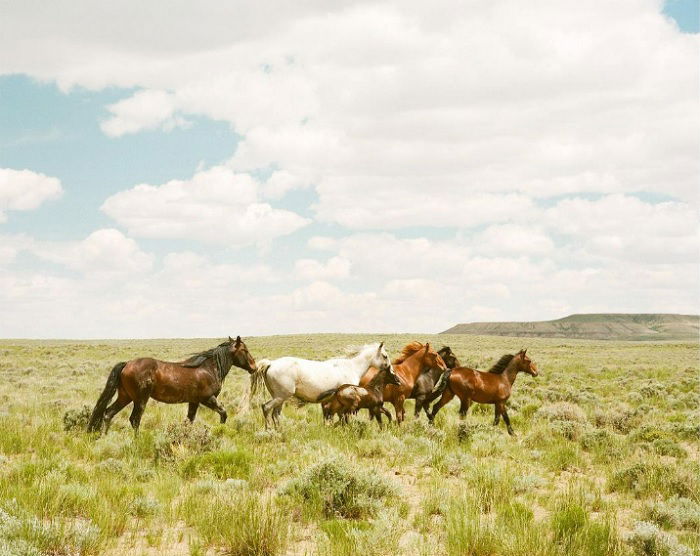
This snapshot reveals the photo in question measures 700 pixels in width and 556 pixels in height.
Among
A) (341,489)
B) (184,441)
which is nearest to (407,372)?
(184,441)

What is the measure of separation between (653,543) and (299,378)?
7.63 m

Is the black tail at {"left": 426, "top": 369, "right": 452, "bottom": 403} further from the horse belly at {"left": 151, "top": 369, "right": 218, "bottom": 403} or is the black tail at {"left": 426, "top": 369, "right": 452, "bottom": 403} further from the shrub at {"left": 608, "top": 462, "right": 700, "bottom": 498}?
the horse belly at {"left": 151, "top": 369, "right": 218, "bottom": 403}

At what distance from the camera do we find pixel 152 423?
12398mm

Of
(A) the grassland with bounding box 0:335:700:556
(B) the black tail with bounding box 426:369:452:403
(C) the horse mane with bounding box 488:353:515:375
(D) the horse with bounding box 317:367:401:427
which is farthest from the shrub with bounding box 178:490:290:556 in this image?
(C) the horse mane with bounding box 488:353:515:375

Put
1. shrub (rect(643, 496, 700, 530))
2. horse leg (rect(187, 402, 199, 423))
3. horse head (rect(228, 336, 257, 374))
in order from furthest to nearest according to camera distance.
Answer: horse head (rect(228, 336, 257, 374)) < horse leg (rect(187, 402, 199, 423)) < shrub (rect(643, 496, 700, 530))

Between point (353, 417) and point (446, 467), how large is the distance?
11.8 ft

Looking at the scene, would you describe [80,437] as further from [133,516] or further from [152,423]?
[133,516]

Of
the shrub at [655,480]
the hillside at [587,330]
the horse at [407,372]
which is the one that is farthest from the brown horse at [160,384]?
the hillside at [587,330]

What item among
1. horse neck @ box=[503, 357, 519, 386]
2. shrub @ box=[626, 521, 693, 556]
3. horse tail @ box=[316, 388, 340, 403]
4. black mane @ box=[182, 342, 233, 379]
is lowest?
shrub @ box=[626, 521, 693, 556]

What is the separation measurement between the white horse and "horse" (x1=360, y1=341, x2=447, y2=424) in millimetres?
521

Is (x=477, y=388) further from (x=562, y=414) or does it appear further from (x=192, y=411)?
(x=192, y=411)

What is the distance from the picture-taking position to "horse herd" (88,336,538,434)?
10.4 meters

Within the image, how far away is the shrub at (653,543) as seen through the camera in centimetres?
501

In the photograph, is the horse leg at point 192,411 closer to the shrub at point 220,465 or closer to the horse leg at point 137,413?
the horse leg at point 137,413
